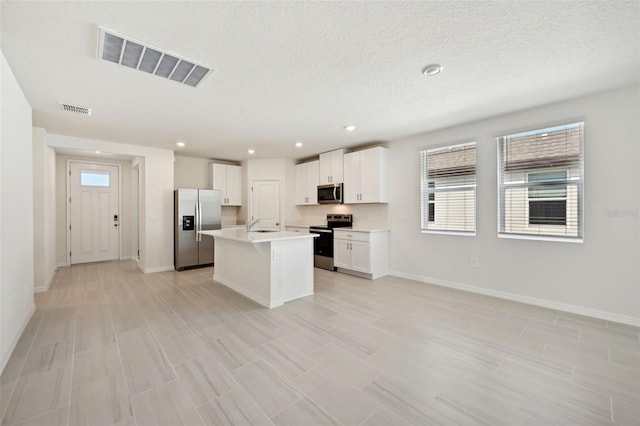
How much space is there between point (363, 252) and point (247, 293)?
209 cm

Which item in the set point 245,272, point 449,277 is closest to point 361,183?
point 449,277

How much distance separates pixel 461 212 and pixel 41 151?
21.1 feet

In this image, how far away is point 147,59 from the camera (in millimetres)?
2164

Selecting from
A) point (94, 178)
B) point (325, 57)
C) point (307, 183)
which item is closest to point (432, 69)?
point (325, 57)

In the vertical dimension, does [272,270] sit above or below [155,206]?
below

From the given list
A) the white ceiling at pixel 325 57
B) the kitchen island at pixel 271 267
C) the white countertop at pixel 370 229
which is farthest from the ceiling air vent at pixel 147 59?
the white countertop at pixel 370 229

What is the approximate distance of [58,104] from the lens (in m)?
3.04

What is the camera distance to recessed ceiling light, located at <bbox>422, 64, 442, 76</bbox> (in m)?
2.29

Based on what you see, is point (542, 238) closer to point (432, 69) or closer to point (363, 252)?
point (363, 252)

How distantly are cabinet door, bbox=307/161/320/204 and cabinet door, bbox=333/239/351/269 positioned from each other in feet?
4.44

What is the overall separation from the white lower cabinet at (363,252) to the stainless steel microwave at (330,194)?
0.75 m

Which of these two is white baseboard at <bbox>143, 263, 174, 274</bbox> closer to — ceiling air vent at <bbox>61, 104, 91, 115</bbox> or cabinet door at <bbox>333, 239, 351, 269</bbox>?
ceiling air vent at <bbox>61, 104, 91, 115</bbox>

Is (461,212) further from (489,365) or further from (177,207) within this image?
(177,207)

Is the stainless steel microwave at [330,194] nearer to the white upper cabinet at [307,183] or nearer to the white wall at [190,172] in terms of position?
the white upper cabinet at [307,183]
